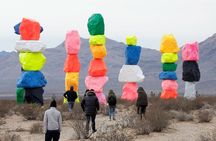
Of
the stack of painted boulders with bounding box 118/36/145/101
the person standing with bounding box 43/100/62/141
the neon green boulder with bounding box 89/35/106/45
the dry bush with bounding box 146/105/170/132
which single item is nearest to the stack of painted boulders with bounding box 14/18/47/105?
the neon green boulder with bounding box 89/35/106/45

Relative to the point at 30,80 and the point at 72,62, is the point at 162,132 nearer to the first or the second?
the point at 30,80

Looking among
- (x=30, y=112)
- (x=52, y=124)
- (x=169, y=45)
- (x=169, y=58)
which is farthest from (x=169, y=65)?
(x=52, y=124)

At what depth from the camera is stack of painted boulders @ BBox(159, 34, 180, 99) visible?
30938 mm

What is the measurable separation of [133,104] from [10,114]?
7.67 m

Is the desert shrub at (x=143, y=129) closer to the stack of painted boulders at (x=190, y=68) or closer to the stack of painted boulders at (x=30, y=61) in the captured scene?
the stack of painted boulders at (x=30, y=61)

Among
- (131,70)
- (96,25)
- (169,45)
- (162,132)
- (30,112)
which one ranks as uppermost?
(96,25)

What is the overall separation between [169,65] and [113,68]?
103m

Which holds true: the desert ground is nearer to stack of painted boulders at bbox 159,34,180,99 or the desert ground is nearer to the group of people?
the group of people

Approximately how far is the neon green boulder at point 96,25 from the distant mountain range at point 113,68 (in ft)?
253

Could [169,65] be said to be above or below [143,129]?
above

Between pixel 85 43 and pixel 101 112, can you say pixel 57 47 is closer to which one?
pixel 85 43

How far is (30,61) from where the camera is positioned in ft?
80.4

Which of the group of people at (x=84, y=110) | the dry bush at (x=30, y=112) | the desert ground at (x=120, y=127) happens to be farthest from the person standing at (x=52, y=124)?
the dry bush at (x=30, y=112)

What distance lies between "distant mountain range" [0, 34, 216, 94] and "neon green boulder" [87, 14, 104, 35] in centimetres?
7701
